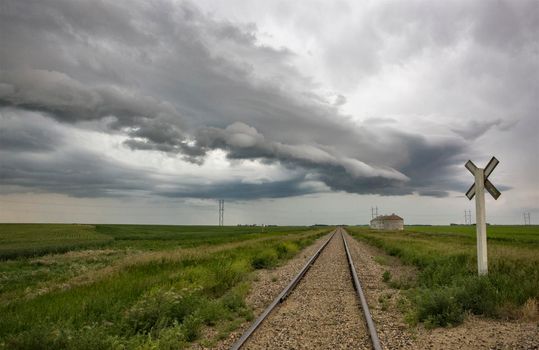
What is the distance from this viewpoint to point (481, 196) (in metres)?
10.4

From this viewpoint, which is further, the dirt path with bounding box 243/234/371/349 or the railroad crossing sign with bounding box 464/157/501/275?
the railroad crossing sign with bounding box 464/157/501/275

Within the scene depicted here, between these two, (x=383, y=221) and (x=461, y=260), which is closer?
(x=461, y=260)

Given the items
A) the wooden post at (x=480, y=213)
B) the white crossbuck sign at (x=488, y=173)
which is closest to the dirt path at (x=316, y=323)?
the wooden post at (x=480, y=213)

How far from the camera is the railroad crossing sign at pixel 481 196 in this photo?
33.0ft

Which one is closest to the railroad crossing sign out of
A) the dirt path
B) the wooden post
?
the wooden post

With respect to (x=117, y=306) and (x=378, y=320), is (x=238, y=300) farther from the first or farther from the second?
(x=378, y=320)

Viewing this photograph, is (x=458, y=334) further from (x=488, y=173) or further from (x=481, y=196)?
(x=488, y=173)

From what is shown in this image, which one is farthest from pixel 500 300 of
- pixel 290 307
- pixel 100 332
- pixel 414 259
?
pixel 414 259

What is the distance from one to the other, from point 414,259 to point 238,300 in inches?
466

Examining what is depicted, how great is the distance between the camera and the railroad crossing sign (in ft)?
33.0

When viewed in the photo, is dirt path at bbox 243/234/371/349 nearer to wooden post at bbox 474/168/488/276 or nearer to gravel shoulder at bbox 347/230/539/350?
gravel shoulder at bbox 347/230/539/350

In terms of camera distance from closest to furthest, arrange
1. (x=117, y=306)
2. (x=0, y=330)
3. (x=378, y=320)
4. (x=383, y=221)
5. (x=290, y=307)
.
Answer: (x=0, y=330)
(x=378, y=320)
(x=117, y=306)
(x=290, y=307)
(x=383, y=221)

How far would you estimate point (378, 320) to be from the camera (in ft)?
26.3

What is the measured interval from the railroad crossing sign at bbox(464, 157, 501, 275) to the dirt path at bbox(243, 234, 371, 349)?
3.59 meters
